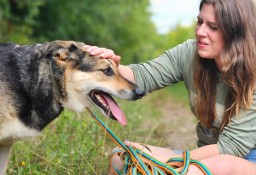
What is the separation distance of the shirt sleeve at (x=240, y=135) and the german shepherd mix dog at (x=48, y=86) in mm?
796

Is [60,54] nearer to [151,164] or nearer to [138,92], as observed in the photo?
[138,92]

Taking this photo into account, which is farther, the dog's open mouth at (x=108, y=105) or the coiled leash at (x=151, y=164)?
the dog's open mouth at (x=108, y=105)

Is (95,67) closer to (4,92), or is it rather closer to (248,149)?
(4,92)

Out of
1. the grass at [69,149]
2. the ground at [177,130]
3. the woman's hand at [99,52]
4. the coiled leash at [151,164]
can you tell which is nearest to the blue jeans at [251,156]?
the coiled leash at [151,164]

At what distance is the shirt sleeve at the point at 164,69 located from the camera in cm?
405

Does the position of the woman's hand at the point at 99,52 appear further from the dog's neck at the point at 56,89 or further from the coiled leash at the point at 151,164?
the coiled leash at the point at 151,164

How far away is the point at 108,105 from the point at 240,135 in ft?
3.57

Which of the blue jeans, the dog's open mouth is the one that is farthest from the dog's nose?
the blue jeans

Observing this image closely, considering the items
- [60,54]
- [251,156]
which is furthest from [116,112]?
[251,156]

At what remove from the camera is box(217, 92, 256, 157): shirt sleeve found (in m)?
3.46

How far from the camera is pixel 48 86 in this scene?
12.0ft

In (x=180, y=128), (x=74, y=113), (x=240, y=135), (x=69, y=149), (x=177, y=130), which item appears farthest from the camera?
(x=180, y=128)

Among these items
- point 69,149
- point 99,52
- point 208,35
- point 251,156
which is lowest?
point 69,149

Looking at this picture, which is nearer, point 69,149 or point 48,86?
point 48,86
